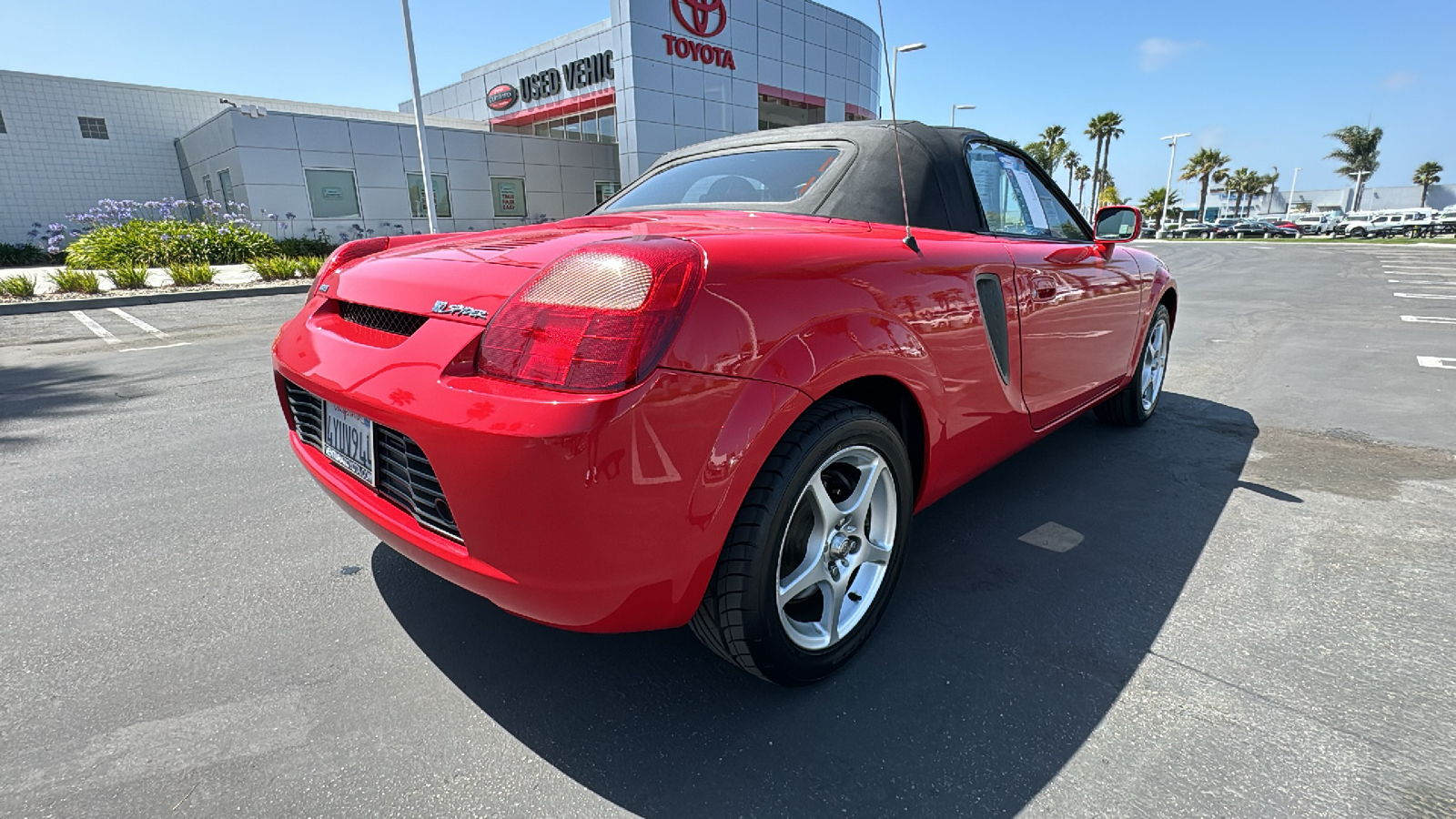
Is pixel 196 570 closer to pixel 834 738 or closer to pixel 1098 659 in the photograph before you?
pixel 834 738

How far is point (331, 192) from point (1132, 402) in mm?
21486

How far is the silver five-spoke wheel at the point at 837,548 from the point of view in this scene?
1813 millimetres

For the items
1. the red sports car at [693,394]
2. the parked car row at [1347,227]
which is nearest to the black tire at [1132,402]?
the red sports car at [693,394]

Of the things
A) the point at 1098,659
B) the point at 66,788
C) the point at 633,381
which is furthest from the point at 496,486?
the point at 1098,659

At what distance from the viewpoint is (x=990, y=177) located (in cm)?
283

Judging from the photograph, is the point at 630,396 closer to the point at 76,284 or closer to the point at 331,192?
the point at 76,284

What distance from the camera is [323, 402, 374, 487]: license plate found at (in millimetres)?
1702

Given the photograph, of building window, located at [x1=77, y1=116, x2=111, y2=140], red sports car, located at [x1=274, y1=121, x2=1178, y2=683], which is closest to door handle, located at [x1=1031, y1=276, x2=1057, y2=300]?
red sports car, located at [x1=274, y1=121, x2=1178, y2=683]

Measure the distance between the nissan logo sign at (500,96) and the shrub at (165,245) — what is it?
1335 centimetres

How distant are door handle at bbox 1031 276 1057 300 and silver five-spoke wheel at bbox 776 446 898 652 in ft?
3.44

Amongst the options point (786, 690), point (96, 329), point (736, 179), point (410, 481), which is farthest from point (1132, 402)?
point (96, 329)

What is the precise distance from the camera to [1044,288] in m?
2.59

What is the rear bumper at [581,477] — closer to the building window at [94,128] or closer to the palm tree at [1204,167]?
the building window at [94,128]

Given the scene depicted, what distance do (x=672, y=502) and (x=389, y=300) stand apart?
93 cm
